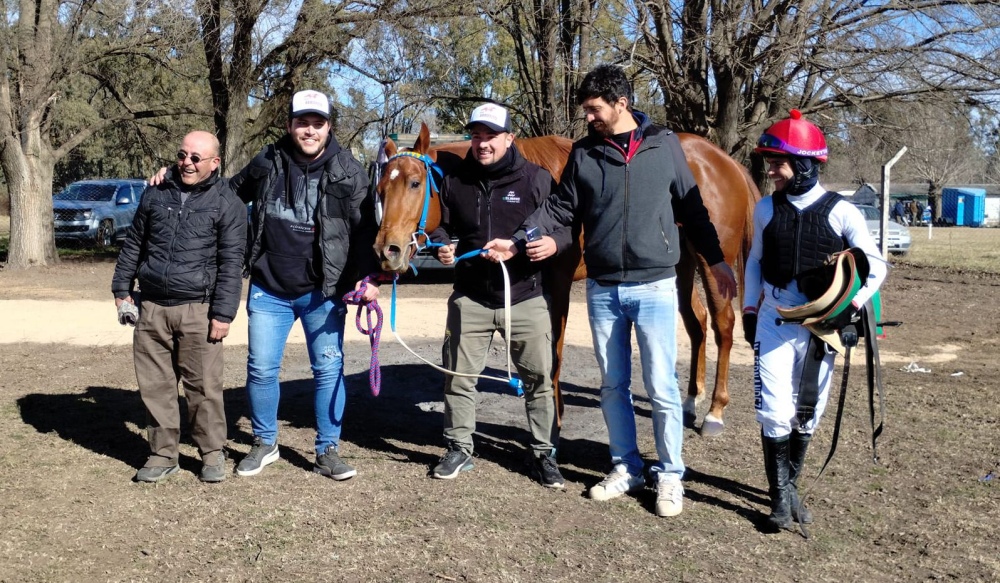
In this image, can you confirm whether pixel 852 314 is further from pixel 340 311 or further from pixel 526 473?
pixel 340 311

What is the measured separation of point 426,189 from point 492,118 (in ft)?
1.70

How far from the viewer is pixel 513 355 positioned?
186 inches

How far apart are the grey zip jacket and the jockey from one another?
322 millimetres

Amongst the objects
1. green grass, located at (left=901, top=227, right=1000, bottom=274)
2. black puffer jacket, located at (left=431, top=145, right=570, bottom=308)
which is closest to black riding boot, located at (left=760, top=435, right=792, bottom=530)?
black puffer jacket, located at (left=431, top=145, right=570, bottom=308)

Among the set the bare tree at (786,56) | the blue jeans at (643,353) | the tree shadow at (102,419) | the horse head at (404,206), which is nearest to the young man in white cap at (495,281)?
the horse head at (404,206)

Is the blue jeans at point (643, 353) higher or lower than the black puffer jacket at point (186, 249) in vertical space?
lower

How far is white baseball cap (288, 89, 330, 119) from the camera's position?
447cm

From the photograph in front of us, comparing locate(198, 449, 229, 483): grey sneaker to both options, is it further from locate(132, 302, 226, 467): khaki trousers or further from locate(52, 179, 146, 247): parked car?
locate(52, 179, 146, 247): parked car

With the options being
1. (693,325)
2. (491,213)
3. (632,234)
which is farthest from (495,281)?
(693,325)

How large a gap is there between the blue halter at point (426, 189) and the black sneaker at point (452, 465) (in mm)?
1192

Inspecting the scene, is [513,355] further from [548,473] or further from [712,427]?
[712,427]

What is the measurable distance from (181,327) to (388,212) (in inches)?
51.8

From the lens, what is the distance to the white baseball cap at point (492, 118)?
14.2ft

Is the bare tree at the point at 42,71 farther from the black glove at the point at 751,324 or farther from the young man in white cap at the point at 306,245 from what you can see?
the black glove at the point at 751,324
